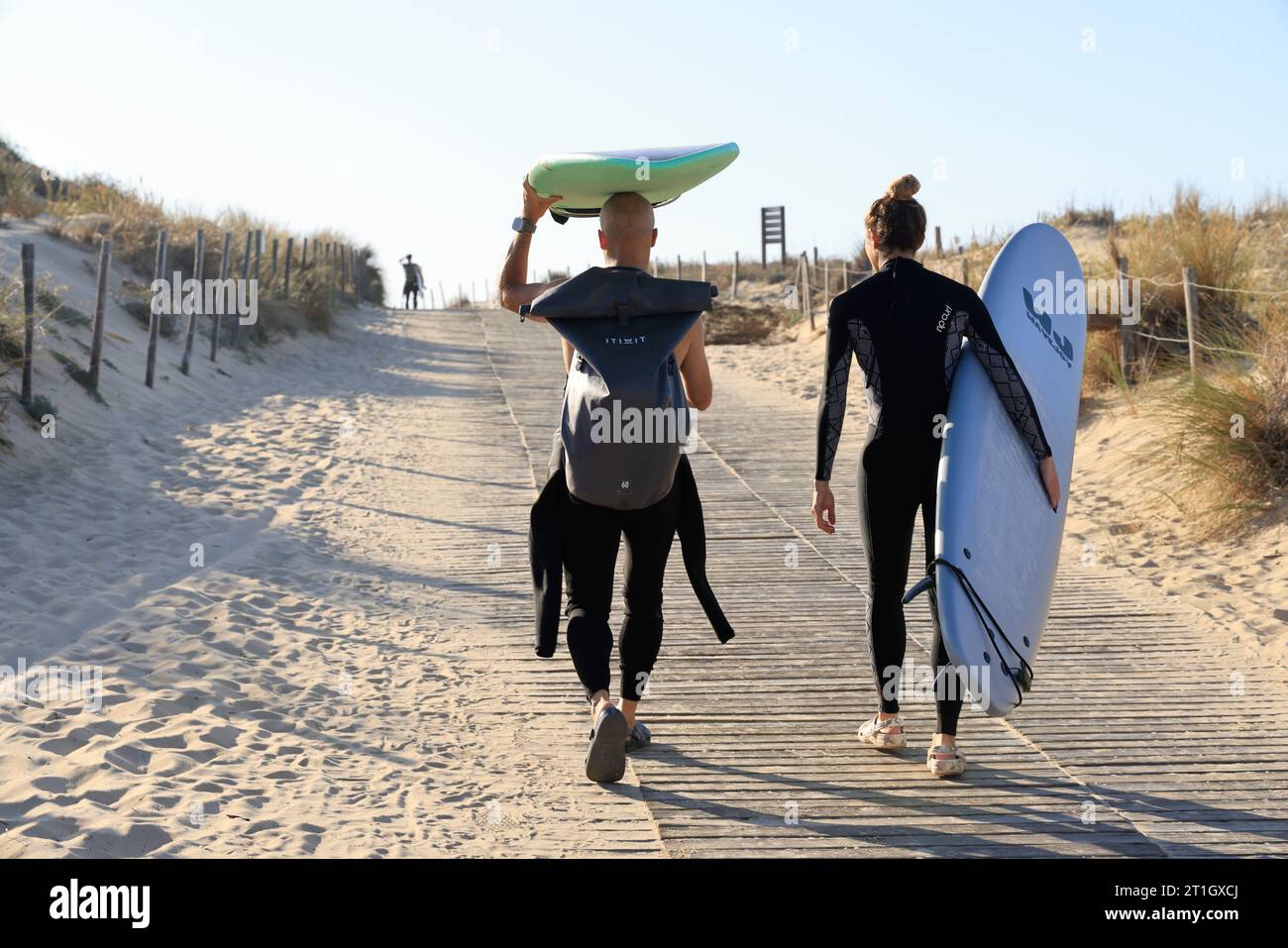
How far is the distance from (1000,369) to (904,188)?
2.08ft

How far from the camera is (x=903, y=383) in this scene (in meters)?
3.85

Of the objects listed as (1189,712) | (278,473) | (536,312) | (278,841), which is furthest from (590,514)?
(278,473)

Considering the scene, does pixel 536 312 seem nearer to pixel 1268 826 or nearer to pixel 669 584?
pixel 1268 826

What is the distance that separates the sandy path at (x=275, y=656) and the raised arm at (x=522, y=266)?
1.57 metres

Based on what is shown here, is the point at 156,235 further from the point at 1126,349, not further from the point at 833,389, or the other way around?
the point at 833,389

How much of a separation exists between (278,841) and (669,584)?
365 cm

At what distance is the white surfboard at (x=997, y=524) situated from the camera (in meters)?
3.77

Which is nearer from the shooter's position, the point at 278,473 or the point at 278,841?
the point at 278,841


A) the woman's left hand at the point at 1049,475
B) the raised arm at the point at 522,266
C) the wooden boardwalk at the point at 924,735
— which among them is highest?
the raised arm at the point at 522,266

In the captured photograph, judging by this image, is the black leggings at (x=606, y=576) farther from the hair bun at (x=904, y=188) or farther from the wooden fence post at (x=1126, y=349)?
the wooden fence post at (x=1126, y=349)

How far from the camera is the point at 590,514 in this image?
3.79 meters

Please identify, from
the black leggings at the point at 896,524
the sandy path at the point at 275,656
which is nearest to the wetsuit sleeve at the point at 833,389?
the black leggings at the point at 896,524

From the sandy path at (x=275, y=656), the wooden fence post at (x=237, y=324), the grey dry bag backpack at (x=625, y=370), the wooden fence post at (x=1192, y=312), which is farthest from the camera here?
the wooden fence post at (x=237, y=324)
